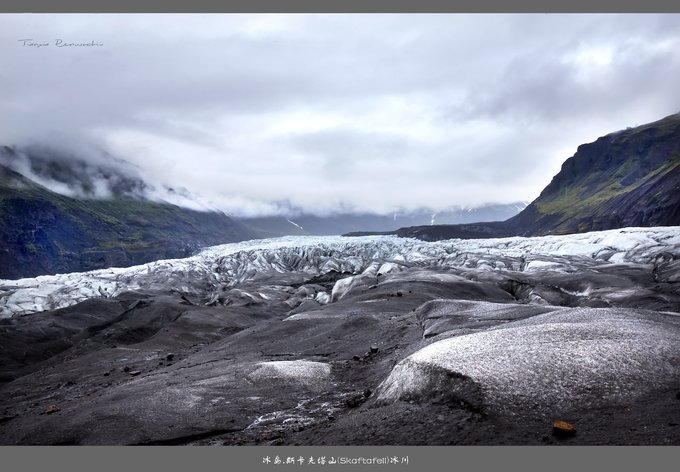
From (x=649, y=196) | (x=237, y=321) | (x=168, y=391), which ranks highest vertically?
(x=649, y=196)

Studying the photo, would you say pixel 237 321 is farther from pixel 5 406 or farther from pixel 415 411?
pixel 415 411

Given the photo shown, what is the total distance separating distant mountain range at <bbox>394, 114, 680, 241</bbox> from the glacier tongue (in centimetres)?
4319

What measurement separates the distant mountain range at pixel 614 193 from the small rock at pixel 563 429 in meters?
112

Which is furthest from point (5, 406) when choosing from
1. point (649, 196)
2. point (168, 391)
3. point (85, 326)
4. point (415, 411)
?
point (649, 196)

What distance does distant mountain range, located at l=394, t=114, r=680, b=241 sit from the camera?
113m

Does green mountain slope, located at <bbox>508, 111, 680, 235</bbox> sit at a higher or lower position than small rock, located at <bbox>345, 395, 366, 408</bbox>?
higher

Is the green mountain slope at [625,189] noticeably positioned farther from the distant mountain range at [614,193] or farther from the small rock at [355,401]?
the small rock at [355,401]

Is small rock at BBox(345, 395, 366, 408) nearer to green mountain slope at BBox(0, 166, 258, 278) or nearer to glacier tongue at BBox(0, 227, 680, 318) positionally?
glacier tongue at BBox(0, 227, 680, 318)

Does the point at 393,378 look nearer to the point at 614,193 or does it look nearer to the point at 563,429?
the point at 563,429

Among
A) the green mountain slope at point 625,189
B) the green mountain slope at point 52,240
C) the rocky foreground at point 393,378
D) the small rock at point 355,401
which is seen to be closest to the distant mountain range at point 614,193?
the green mountain slope at point 625,189

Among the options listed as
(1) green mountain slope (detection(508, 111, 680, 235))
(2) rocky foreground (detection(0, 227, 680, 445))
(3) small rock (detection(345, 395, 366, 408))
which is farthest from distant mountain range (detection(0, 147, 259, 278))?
(3) small rock (detection(345, 395, 366, 408))

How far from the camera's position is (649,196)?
10788 centimetres

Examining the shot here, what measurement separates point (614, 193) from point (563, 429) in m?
177

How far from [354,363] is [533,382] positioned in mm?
7906
